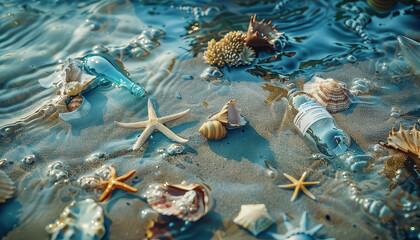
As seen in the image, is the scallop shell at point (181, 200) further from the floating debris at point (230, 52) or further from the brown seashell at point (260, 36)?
the brown seashell at point (260, 36)

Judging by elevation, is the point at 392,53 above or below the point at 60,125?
above

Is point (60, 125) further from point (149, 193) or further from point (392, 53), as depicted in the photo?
point (392, 53)

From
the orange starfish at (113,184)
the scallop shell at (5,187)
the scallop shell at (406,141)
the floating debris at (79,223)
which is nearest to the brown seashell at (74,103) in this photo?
the scallop shell at (5,187)

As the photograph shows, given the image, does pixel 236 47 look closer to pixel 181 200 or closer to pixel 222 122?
pixel 222 122

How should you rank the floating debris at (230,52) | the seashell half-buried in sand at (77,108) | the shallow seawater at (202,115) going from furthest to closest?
the floating debris at (230,52)
the seashell half-buried in sand at (77,108)
the shallow seawater at (202,115)

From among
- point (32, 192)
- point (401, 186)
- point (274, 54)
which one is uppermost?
point (274, 54)

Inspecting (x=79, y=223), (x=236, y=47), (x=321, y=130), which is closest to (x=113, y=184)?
(x=79, y=223)

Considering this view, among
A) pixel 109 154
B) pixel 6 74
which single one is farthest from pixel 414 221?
pixel 6 74
